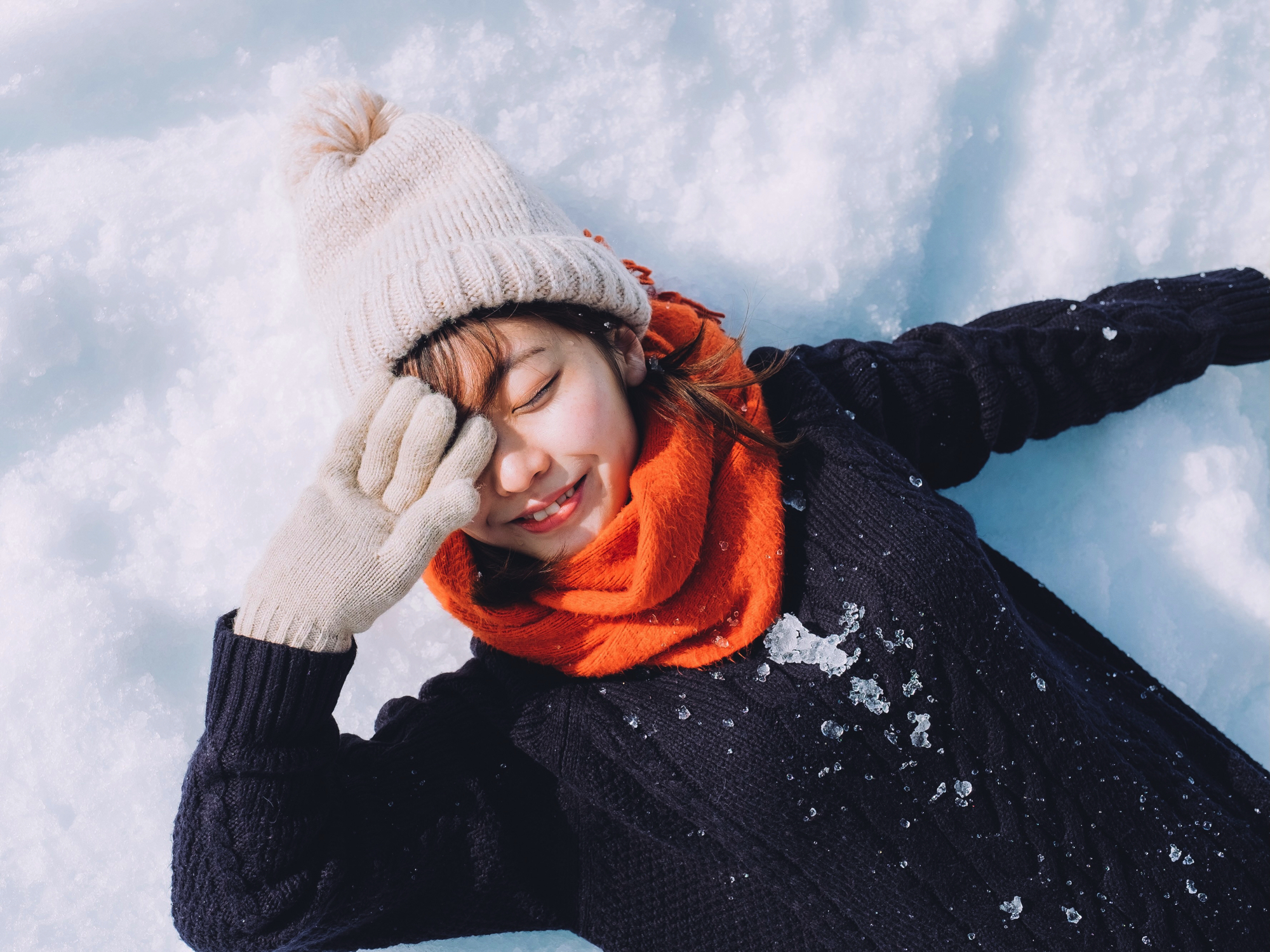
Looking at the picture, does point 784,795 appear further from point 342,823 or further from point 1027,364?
point 1027,364

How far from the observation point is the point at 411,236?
1.06 meters

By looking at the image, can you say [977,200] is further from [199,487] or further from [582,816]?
[199,487]

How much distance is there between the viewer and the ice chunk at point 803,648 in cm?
110

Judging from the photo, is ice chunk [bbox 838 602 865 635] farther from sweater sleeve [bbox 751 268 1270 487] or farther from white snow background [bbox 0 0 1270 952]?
white snow background [bbox 0 0 1270 952]

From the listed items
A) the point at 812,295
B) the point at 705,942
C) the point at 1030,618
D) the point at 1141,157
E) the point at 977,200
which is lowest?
the point at 705,942

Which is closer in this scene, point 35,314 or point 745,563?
point 745,563

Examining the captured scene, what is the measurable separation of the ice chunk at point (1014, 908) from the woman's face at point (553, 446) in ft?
2.14

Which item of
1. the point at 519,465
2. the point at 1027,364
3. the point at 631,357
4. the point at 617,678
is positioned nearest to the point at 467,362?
the point at 519,465

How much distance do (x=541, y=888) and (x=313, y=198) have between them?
91 centimetres

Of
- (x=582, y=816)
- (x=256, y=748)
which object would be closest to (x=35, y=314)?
(x=256, y=748)

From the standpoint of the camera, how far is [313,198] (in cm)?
111

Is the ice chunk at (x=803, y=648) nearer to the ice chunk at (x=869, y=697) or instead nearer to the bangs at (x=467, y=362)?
the ice chunk at (x=869, y=697)

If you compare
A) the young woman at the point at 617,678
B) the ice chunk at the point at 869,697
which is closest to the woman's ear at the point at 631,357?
the young woman at the point at 617,678

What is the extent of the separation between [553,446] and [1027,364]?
0.80 metres
